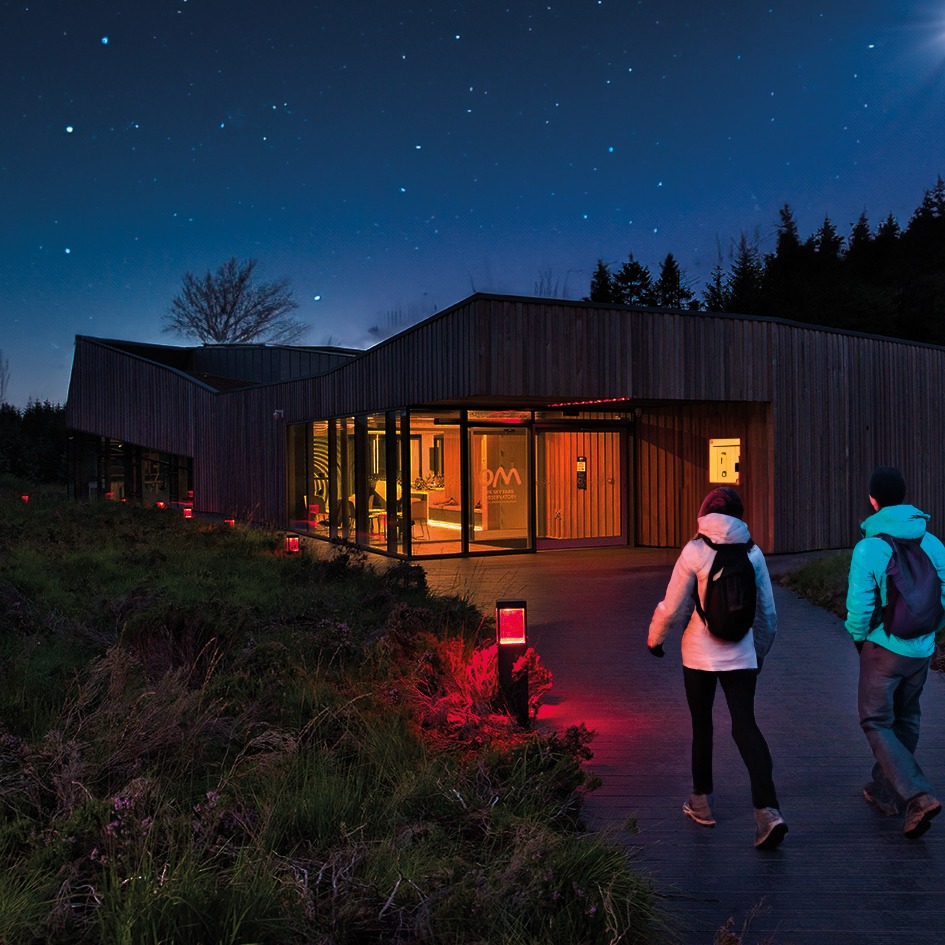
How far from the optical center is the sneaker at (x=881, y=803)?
14.6 ft

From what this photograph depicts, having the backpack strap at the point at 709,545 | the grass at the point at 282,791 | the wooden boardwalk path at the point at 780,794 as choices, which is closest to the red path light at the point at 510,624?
the grass at the point at 282,791

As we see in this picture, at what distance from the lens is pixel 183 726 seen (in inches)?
185

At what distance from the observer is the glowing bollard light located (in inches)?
216

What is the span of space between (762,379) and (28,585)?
11.3 meters

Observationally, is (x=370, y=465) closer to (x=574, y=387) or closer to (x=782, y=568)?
(x=574, y=387)

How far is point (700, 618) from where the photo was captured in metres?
4.29

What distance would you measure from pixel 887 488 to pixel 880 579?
45 centimetres

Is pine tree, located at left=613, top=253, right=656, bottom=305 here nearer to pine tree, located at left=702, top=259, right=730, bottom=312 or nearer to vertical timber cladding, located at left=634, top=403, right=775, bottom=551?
pine tree, located at left=702, top=259, right=730, bottom=312

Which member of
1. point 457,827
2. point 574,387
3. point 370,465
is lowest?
point 457,827

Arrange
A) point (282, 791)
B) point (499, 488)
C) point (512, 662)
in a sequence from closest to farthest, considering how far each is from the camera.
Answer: point (282, 791)
point (512, 662)
point (499, 488)

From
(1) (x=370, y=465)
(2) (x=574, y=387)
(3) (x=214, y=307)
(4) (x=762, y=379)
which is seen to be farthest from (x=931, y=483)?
(3) (x=214, y=307)

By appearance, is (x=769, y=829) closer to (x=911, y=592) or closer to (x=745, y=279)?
(x=911, y=592)

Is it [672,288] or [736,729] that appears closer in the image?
[736,729]

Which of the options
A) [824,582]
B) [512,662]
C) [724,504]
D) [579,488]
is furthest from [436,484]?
[724,504]
